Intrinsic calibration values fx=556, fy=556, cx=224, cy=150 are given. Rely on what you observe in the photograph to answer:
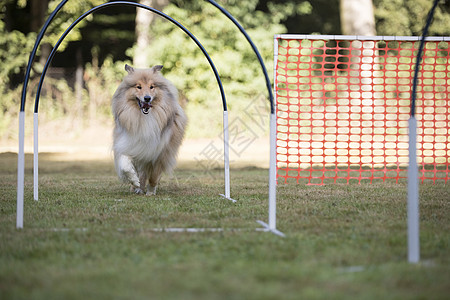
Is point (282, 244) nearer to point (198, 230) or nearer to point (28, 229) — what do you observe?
point (198, 230)

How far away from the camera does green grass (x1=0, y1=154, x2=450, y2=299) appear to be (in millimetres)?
2705

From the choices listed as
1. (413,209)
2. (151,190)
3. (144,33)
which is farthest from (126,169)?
(144,33)

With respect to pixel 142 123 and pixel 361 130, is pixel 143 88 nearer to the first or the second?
pixel 142 123

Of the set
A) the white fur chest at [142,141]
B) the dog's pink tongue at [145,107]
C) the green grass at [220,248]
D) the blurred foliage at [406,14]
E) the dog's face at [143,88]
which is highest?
the blurred foliage at [406,14]

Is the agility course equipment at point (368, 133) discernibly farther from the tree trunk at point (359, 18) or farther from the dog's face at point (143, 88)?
the dog's face at point (143, 88)

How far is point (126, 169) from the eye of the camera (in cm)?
628

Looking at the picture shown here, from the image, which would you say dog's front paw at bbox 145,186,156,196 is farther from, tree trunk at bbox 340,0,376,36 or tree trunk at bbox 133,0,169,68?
tree trunk at bbox 340,0,376,36

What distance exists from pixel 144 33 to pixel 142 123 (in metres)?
12.0

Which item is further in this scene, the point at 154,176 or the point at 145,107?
the point at 154,176

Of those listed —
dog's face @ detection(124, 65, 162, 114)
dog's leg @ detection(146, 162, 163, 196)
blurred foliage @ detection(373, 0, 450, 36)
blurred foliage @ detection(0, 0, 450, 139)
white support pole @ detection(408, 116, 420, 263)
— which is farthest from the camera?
blurred foliage @ detection(373, 0, 450, 36)

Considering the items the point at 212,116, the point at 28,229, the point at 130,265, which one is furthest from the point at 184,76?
the point at 130,265

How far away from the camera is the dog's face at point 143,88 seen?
6.21 meters

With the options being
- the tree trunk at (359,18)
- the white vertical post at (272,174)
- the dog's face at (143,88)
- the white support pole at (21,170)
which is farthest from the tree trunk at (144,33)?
the white vertical post at (272,174)

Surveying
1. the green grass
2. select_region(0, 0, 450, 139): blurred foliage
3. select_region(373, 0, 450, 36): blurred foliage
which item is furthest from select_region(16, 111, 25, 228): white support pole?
select_region(373, 0, 450, 36): blurred foliage
